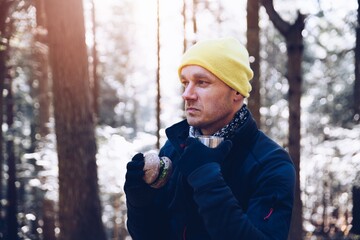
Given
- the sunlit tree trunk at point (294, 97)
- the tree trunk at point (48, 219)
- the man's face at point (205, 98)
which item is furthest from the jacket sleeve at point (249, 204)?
the tree trunk at point (48, 219)

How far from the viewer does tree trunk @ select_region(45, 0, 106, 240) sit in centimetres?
768

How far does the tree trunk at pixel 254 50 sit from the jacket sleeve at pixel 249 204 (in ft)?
18.0

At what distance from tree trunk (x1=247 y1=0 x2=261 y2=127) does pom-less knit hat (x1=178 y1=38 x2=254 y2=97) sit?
520 centimetres

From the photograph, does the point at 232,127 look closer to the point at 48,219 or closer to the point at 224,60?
the point at 224,60

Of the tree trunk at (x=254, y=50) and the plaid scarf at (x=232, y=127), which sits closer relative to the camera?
the plaid scarf at (x=232, y=127)

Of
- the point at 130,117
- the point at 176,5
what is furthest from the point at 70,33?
the point at 130,117

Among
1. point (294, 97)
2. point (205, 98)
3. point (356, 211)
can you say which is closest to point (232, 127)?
point (205, 98)

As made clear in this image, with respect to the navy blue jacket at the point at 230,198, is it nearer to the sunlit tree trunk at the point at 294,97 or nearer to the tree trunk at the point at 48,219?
the sunlit tree trunk at the point at 294,97

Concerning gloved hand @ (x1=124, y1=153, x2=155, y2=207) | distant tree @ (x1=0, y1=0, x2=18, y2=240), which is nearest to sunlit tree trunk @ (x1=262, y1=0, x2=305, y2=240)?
distant tree @ (x1=0, y1=0, x2=18, y2=240)

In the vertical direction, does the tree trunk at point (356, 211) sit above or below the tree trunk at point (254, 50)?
below

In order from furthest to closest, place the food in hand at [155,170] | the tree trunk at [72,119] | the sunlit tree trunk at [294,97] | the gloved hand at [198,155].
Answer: the sunlit tree trunk at [294,97]
the tree trunk at [72,119]
the food in hand at [155,170]
the gloved hand at [198,155]

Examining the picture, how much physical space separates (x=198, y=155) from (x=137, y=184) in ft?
1.58

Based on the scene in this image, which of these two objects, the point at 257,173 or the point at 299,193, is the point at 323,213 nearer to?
the point at 299,193

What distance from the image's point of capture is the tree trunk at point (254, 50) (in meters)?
7.89
